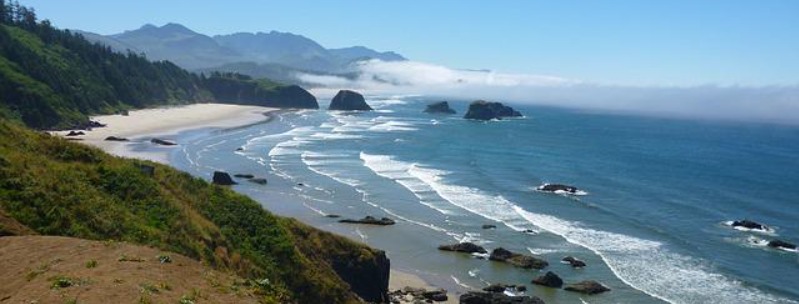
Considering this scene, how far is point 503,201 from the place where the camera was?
6550cm

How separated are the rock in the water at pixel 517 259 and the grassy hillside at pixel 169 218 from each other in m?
14.2

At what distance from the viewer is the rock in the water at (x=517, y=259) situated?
44219 millimetres

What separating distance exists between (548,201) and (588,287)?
87.9ft

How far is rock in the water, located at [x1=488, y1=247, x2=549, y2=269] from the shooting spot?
4422 cm

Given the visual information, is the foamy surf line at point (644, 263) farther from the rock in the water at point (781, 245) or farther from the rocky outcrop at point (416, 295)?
the rocky outcrop at point (416, 295)

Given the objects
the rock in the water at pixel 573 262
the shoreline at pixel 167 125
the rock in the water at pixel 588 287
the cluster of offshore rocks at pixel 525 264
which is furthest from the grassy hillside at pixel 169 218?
the rock in the water at pixel 573 262

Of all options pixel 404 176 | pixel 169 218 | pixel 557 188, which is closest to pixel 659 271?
pixel 557 188

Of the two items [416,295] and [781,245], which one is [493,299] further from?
[781,245]

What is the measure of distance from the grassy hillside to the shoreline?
9.76m

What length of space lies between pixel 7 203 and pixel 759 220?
6184 centimetres

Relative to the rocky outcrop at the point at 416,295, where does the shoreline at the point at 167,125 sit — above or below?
above

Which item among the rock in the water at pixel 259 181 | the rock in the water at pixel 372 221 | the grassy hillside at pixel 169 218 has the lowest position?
the rock in the water at pixel 372 221

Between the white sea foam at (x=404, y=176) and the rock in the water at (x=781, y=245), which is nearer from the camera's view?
the rock in the water at (x=781, y=245)

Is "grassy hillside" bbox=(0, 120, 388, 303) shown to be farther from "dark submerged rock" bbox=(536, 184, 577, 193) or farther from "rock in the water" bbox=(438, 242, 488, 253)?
"dark submerged rock" bbox=(536, 184, 577, 193)
